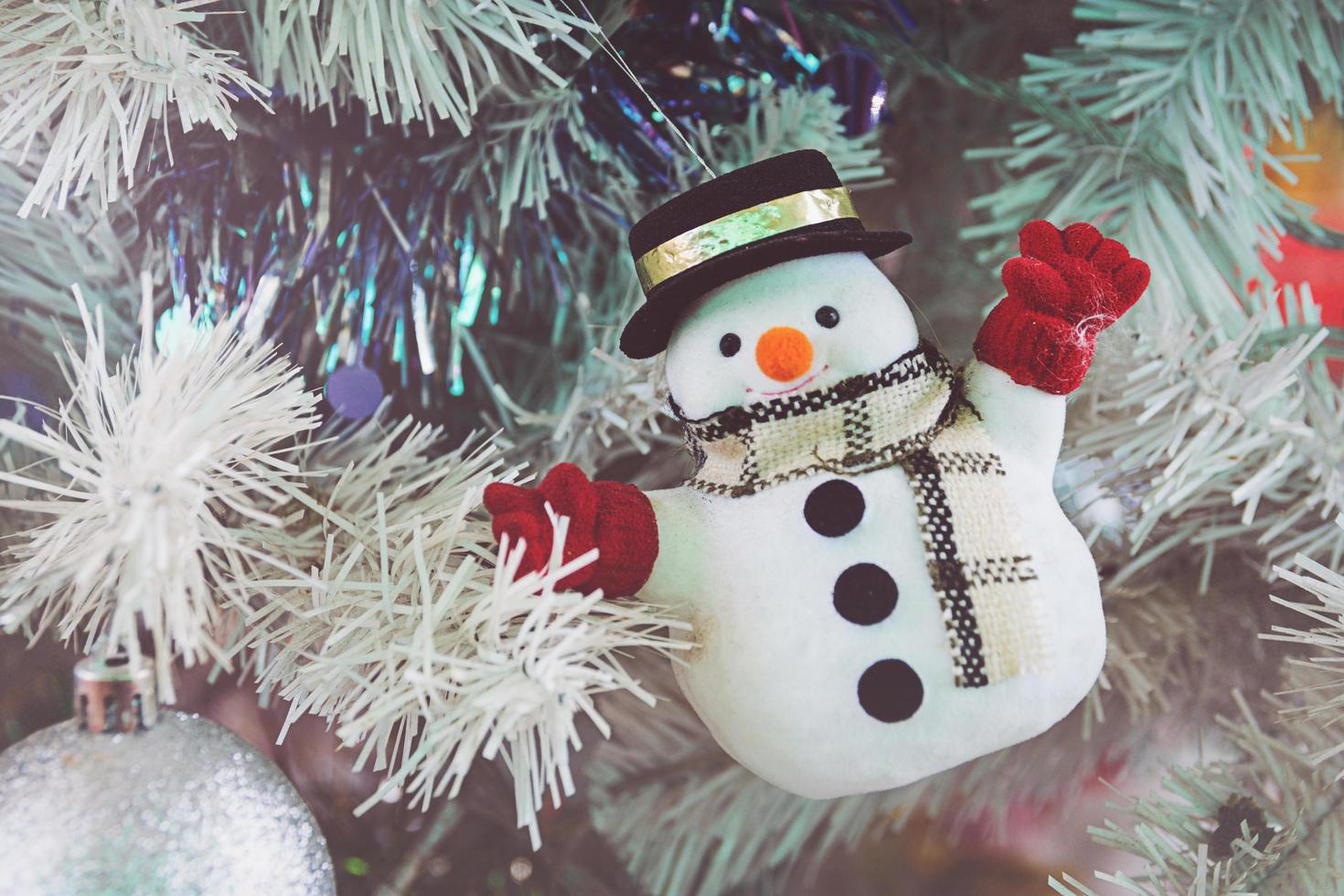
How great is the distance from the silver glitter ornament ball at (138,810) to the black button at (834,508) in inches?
9.9

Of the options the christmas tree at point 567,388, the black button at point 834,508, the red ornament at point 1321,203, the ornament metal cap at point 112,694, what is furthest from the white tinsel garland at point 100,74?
the red ornament at point 1321,203

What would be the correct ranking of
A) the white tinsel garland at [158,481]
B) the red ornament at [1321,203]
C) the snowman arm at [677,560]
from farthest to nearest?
the red ornament at [1321,203] < the snowman arm at [677,560] < the white tinsel garland at [158,481]

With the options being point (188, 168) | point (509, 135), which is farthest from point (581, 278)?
point (188, 168)

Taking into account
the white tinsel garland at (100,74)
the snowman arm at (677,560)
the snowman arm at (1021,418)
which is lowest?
the snowman arm at (677,560)

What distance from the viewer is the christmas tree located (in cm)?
→ 40

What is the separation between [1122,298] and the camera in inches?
17.0

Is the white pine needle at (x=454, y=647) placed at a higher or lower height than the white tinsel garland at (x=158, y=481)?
lower

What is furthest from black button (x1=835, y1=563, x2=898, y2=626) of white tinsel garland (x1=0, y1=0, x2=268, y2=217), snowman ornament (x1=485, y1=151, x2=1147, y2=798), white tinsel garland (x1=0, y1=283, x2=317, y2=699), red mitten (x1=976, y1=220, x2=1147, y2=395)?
white tinsel garland (x1=0, y1=0, x2=268, y2=217)

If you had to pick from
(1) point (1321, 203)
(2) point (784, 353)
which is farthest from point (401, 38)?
(1) point (1321, 203)

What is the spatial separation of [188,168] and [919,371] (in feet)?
1.50

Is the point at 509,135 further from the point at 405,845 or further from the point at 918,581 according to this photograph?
the point at 405,845

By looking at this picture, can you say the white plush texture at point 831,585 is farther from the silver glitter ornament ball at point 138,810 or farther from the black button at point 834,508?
the silver glitter ornament ball at point 138,810

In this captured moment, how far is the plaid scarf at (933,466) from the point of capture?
0.40 metres

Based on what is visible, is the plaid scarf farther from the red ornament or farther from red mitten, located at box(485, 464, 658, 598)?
the red ornament
